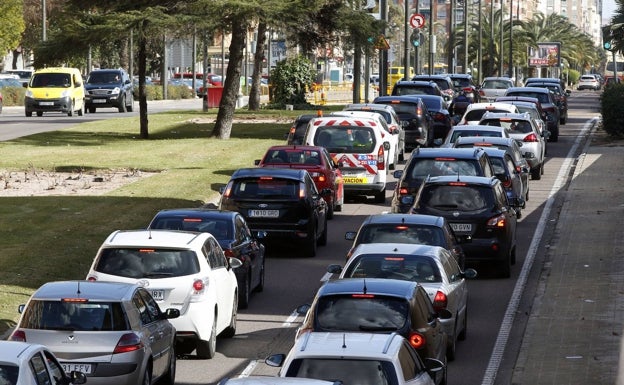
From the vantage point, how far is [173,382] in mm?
14734

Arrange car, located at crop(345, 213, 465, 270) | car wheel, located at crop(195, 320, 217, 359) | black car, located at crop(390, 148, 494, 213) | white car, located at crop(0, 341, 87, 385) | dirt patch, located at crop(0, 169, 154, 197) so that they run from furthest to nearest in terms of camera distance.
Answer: dirt patch, located at crop(0, 169, 154, 197), black car, located at crop(390, 148, 494, 213), car, located at crop(345, 213, 465, 270), car wheel, located at crop(195, 320, 217, 359), white car, located at crop(0, 341, 87, 385)

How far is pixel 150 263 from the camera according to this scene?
639 inches

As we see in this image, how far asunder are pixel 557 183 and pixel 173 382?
24853 millimetres

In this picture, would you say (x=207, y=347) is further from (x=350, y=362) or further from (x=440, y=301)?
(x=350, y=362)

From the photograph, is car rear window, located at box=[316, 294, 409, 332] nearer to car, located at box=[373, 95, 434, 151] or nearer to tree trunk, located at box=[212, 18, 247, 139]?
car, located at box=[373, 95, 434, 151]

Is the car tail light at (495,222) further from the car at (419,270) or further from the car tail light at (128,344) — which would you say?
the car tail light at (128,344)

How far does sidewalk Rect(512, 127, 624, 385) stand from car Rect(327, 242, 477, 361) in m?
0.87

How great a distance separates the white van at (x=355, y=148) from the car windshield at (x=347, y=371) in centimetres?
2083

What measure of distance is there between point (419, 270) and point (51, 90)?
4620 centimetres

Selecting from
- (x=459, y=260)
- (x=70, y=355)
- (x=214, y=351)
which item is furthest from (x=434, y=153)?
(x=70, y=355)

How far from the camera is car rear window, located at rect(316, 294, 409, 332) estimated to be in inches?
529

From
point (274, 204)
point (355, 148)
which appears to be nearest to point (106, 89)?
point (355, 148)

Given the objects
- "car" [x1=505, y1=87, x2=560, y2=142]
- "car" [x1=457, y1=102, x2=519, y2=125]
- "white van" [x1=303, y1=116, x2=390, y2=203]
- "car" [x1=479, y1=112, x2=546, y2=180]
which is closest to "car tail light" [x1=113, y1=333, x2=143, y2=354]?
"white van" [x1=303, y1=116, x2=390, y2=203]

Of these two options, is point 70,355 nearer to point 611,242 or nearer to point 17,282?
point 17,282
